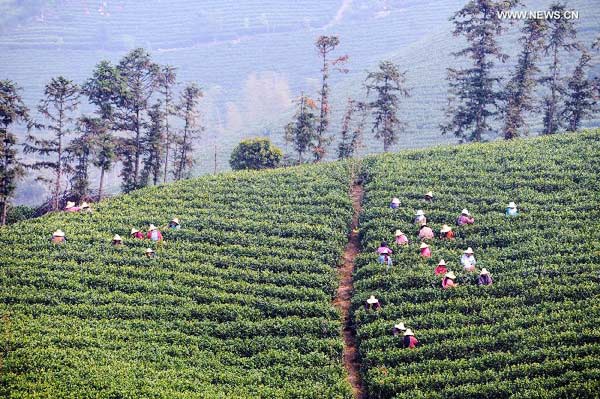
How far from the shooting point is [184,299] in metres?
34.2

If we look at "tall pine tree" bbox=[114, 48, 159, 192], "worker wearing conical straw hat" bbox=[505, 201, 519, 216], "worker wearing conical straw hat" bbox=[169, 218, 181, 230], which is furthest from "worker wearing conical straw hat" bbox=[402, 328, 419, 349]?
"tall pine tree" bbox=[114, 48, 159, 192]

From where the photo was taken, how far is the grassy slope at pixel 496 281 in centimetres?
2742

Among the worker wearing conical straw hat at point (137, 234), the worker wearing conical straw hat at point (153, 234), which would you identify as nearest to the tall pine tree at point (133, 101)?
the worker wearing conical straw hat at point (137, 234)

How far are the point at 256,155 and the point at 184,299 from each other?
948 inches

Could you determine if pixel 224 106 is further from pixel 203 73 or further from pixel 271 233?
pixel 271 233

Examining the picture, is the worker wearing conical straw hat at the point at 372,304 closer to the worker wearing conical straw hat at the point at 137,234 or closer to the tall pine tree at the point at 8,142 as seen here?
the worker wearing conical straw hat at the point at 137,234

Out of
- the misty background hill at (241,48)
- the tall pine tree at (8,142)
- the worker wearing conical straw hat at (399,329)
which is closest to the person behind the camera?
the worker wearing conical straw hat at (399,329)

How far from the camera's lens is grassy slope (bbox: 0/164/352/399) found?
28.9 m

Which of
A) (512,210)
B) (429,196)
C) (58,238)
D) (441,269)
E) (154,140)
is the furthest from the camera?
(154,140)

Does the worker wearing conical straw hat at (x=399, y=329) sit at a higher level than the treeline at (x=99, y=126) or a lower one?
lower

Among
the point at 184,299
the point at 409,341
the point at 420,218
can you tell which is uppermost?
the point at 420,218

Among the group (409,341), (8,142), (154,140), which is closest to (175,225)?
(8,142)

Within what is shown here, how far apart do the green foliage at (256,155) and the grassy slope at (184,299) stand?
11.3m

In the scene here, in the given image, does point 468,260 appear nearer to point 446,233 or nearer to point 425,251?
point 425,251
